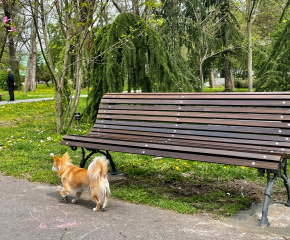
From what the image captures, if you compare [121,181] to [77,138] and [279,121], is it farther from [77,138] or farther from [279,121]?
[279,121]

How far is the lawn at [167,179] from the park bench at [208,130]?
1.41 ft

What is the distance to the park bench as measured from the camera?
312 cm

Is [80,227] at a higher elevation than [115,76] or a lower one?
lower

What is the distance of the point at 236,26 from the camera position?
17359mm

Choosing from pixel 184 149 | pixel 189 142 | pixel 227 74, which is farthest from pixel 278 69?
pixel 227 74

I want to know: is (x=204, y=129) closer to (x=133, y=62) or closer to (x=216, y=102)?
(x=216, y=102)

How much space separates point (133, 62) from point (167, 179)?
13.0 feet

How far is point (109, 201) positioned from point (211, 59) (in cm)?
1415

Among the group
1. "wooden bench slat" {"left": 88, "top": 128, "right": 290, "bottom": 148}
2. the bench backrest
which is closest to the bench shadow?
the bench backrest

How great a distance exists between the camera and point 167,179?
14.8 ft

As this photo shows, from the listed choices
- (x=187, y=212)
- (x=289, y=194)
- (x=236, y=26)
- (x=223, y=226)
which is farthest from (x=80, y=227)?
(x=236, y=26)

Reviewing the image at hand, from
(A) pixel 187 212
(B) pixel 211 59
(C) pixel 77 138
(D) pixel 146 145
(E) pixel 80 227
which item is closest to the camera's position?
(E) pixel 80 227

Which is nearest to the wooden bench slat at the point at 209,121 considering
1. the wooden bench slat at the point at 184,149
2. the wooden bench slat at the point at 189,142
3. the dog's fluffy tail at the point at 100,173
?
the wooden bench slat at the point at 189,142

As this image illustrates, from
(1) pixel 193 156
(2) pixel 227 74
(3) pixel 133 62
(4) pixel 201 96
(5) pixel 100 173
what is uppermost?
(2) pixel 227 74
